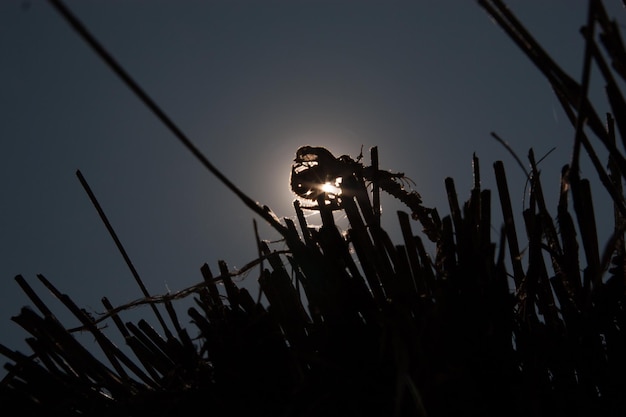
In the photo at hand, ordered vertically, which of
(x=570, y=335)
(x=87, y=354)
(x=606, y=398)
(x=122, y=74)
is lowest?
(x=606, y=398)

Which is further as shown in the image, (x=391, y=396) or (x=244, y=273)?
(x=244, y=273)

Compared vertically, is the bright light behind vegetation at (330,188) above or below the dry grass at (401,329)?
above

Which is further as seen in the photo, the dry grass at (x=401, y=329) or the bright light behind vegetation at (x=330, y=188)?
the bright light behind vegetation at (x=330, y=188)

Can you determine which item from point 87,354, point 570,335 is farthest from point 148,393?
point 570,335

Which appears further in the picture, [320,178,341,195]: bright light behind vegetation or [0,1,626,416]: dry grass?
[320,178,341,195]: bright light behind vegetation

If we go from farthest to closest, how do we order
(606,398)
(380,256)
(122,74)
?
(380,256) → (606,398) → (122,74)

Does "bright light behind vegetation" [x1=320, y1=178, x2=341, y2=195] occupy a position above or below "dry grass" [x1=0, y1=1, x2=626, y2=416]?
above

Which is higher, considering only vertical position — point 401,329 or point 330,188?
point 330,188

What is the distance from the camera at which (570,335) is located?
1.03 m

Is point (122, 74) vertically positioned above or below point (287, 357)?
above

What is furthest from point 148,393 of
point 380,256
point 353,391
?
point 380,256

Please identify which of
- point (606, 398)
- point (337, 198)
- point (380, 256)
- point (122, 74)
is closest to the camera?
point (122, 74)

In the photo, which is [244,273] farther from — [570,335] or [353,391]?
[570,335]

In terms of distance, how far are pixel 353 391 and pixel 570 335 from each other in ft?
1.42
